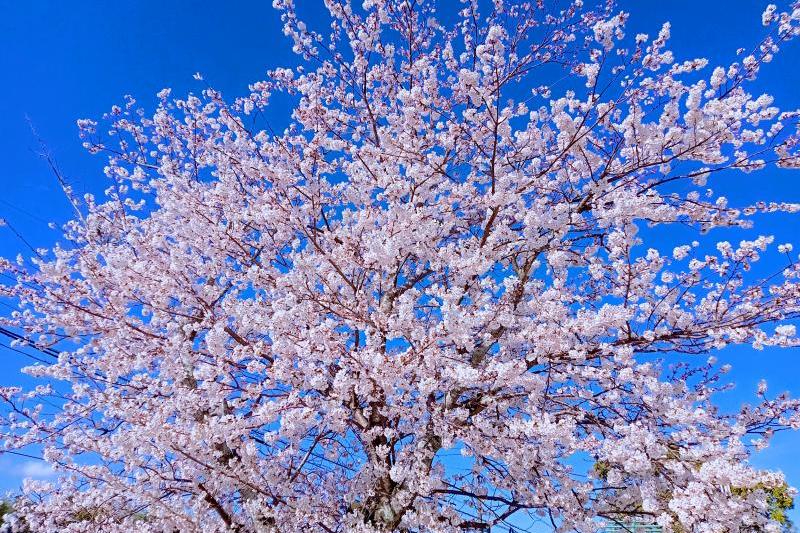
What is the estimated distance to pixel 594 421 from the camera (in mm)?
5590

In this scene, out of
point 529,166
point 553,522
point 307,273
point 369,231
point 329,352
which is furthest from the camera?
point 529,166

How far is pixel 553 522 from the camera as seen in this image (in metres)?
5.32

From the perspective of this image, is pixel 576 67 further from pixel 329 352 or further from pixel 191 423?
pixel 191 423

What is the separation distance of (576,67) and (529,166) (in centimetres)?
162

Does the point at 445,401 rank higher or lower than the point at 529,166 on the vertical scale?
lower

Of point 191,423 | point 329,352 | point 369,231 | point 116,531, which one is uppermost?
point 369,231

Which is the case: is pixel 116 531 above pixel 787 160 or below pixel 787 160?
below

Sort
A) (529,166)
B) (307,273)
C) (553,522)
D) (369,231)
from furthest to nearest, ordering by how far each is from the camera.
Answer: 1. (529,166)
2. (369,231)
3. (307,273)
4. (553,522)

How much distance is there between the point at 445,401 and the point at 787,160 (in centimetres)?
443

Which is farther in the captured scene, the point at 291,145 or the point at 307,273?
the point at 291,145

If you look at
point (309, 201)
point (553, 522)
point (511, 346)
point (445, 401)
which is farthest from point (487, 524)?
point (309, 201)

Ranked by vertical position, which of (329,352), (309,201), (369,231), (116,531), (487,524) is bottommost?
→ (116,531)

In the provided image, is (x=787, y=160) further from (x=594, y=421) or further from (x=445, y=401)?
(x=445, y=401)

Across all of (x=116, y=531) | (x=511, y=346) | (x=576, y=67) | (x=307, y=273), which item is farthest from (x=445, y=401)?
(x=116, y=531)
